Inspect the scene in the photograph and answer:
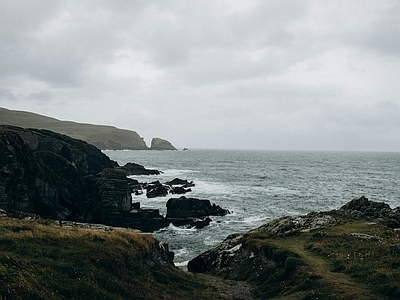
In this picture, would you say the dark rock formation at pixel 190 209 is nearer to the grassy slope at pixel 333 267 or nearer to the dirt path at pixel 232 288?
the grassy slope at pixel 333 267

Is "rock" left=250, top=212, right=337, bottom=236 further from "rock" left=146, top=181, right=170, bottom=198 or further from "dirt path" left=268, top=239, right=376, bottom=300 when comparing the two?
"rock" left=146, top=181, right=170, bottom=198

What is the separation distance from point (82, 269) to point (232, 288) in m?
11.5

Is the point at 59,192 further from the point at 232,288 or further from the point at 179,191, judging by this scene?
the point at 232,288

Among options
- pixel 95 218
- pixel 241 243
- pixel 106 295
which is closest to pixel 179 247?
pixel 241 243

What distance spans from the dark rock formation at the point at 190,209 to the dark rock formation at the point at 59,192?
14.5ft

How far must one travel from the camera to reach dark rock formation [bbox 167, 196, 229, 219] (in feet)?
192

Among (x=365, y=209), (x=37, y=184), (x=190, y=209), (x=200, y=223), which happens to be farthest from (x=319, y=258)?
(x=37, y=184)

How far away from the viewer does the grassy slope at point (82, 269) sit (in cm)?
1470

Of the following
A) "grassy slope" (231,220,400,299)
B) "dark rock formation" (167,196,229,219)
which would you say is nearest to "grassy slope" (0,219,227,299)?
"grassy slope" (231,220,400,299)

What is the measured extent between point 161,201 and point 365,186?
6349 cm

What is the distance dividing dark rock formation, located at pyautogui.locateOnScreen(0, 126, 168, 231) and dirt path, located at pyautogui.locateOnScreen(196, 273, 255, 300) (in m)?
27.6

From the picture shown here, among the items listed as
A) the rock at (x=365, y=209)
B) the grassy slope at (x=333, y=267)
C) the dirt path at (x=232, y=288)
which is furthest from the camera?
the rock at (x=365, y=209)

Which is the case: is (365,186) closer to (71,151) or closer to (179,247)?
(179,247)

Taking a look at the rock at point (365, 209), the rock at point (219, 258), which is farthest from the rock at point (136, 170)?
the rock at point (219, 258)
